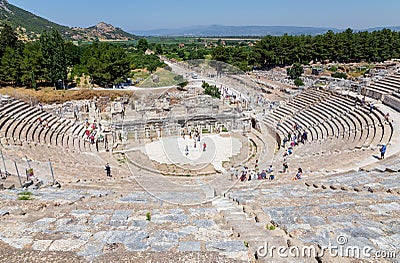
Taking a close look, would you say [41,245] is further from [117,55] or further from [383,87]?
[117,55]

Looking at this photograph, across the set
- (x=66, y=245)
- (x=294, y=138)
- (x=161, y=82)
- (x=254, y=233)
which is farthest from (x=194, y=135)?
(x=161, y=82)

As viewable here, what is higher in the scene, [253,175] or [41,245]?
[41,245]

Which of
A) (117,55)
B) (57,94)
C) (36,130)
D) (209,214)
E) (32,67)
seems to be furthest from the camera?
(117,55)

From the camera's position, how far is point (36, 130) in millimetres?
21125

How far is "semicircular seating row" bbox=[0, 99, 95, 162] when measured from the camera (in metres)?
18.7

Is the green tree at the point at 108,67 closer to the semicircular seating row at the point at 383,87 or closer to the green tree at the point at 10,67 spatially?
the green tree at the point at 10,67

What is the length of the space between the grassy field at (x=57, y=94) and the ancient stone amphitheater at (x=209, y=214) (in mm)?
14689

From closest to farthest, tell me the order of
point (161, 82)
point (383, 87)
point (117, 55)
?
point (383, 87)
point (117, 55)
point (161, 82)

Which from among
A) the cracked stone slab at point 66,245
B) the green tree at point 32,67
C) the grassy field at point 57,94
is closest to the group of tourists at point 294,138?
the cracked stone slab at point 66,245

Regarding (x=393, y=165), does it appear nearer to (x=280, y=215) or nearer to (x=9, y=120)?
(x=280, y=215)

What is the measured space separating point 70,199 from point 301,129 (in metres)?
19.6

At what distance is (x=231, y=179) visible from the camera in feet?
50.3

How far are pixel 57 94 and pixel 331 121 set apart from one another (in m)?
28.8

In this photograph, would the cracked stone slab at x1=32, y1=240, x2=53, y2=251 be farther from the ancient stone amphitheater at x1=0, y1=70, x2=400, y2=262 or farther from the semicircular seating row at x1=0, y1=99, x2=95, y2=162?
the semicircular seating row at x1=0, y1=99, x2=95, y2=162
